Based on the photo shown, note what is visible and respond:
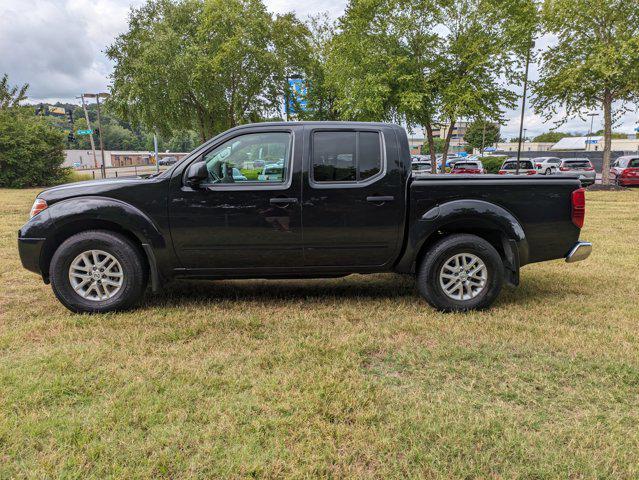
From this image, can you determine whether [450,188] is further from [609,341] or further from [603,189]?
[603,189]

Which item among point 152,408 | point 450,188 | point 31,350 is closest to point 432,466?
point 152,408

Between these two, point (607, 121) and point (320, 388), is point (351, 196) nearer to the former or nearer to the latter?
point (320, 388)

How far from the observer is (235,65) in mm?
21047

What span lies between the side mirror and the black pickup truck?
0.09 ft

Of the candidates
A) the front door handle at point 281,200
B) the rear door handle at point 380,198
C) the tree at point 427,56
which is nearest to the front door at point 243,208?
the front door handle at point 281,200

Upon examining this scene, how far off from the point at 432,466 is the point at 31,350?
312cm

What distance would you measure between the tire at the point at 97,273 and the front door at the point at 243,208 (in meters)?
0.47

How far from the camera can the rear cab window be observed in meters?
4.43

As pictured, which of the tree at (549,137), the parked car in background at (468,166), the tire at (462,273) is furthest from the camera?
the tree at (549,137)

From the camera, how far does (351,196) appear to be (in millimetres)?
4398

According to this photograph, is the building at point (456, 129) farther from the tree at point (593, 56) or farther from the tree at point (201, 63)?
the tree at point (201, 63)

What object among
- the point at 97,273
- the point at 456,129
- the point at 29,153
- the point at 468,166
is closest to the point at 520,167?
the point at 468,166

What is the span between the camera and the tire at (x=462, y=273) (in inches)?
174

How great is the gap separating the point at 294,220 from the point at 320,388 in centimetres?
184
